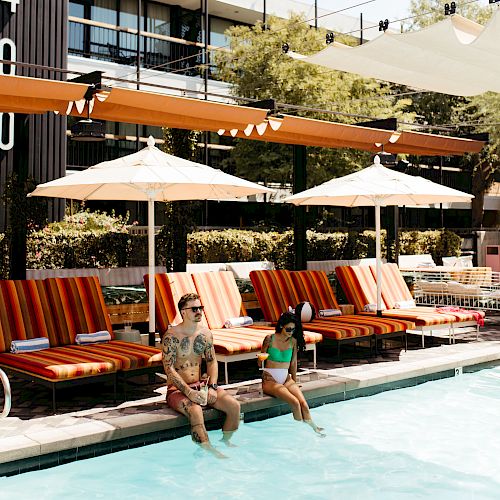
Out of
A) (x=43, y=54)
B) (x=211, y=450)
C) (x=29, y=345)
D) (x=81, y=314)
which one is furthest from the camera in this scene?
(x=43, y=54)

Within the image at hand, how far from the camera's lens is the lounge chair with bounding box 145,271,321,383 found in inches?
318

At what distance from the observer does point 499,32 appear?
504cm

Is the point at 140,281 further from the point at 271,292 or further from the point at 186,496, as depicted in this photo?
the point at 186,496

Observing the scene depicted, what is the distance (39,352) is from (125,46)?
20.8 m

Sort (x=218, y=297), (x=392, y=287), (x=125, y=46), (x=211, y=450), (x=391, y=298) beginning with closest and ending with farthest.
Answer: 1. (x=211, y=450)
2. (x=218, y=297)
3. (x=391, y=298)
4. (x=392, y=287)
5. (x=125, y=46)

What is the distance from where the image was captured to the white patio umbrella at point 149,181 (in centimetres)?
790

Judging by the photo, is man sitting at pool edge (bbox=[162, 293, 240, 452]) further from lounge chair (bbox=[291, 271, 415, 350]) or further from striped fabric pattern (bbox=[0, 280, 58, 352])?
lounge chair (bbox=[291, 271, 415, 350])

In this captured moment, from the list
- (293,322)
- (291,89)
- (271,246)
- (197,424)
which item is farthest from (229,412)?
(291,89)

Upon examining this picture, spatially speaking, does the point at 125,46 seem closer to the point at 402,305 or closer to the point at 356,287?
the point at 356,287

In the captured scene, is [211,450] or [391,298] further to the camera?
[391,298]

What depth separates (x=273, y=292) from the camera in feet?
33.8

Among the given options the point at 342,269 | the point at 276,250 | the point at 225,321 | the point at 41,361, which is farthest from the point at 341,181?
the point at 276,250

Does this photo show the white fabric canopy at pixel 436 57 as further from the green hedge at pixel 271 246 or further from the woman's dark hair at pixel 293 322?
the green hedge at pixel 271 246

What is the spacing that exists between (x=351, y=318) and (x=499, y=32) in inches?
232
